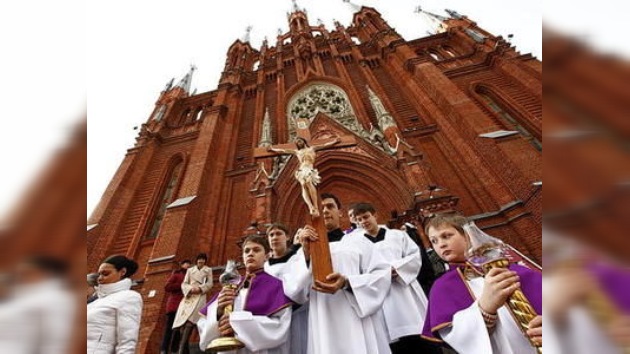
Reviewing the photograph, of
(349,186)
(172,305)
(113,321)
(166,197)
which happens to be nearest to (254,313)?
(113,321)

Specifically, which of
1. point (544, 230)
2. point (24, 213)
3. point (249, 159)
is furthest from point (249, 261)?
point (249, 159)

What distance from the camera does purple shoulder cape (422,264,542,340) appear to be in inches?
65.9

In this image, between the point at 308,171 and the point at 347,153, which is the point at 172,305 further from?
the point at 347,153

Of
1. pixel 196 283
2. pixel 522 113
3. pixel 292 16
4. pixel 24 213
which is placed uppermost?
pixel 292 16

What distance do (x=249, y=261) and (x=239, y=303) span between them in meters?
0.39

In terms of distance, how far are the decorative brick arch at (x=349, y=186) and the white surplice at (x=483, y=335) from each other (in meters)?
5.63

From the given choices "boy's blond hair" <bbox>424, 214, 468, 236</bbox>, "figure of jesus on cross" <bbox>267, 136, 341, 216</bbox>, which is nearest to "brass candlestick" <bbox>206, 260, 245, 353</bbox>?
"figure of jesus on cross" <bbox>267, 136, 341, 216</bbox>

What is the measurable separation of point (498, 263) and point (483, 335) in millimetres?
394

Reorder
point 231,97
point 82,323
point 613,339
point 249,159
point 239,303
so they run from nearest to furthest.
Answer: point 613,339 < point 82,323 < point 239,303 < point 249,159 < point 231,97

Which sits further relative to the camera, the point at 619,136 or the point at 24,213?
the point at 24,213

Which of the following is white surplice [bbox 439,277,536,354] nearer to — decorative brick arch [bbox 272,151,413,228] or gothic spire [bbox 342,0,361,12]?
decorative brick arch [bbox 272,151,413,228]

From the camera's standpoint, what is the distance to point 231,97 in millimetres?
13281

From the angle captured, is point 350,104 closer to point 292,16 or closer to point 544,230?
point 544,230

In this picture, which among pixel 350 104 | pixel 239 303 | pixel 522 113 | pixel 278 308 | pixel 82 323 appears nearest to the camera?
pixel 82 323
